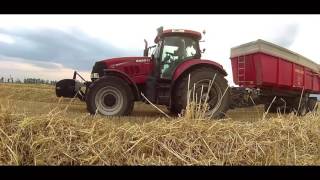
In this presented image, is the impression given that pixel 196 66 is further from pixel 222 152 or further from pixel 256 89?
pixel 222 152

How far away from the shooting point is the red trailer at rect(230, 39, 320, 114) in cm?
1212

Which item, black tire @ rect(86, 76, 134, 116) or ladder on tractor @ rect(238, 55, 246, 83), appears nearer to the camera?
black tire @ rect(86, 76, 134, 116)

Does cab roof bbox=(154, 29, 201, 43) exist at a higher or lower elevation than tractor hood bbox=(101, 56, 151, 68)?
higher

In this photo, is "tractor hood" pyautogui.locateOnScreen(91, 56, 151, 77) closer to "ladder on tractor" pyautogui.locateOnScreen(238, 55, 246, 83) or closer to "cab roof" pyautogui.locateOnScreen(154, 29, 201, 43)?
"cab roof" pyautogui.locateOnScreen(154, 29, 201, 43)

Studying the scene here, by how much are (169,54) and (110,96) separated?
5.57 feet

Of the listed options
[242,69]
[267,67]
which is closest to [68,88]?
[242,69]

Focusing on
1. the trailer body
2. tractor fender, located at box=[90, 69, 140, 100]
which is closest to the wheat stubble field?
tractor fender, located at box=[90, 69, 140, 100]

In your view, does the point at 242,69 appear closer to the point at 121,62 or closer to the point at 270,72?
the point at 270,72

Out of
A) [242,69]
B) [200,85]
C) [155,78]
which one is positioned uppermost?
[242,69]

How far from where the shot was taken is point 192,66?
29.7ft
